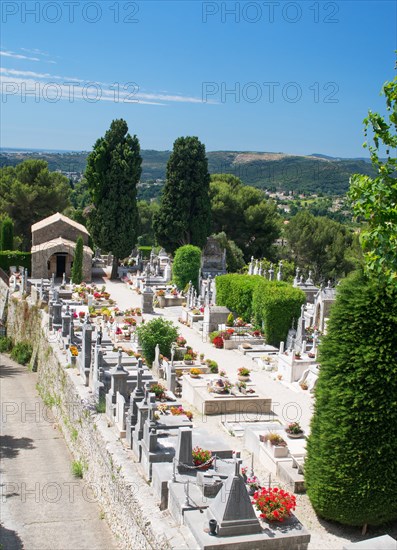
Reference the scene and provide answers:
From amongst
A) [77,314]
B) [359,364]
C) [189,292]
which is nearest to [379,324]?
[359,364]

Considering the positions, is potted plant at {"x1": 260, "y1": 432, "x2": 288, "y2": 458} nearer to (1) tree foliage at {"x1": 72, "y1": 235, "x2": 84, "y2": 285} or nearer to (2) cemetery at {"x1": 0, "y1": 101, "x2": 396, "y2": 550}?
(2) cemetery at {"x1": 0, "y1": 101, "x2": 396, "y2": 550}

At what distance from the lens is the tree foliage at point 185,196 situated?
41969 mm

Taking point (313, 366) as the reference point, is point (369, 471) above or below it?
above

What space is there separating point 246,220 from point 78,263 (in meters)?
18.1

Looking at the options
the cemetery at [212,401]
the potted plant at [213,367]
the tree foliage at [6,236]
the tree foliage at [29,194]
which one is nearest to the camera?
the cemetery at [212,401]

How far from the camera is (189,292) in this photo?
108 ft

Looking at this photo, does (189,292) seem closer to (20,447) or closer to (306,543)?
(20,447)

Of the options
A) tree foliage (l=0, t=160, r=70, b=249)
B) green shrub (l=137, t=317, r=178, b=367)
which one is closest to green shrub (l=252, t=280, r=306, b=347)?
green shrub (l=137, t=317, r=178, b=367)

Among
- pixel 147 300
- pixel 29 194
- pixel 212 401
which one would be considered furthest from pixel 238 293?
pixel 29 194

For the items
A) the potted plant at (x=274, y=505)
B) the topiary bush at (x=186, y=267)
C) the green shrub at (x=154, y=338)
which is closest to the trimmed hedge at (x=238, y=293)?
the topiary bush at (x=186, y=267)

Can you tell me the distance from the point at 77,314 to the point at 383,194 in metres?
19.9

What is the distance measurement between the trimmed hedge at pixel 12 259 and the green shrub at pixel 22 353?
10864 mm

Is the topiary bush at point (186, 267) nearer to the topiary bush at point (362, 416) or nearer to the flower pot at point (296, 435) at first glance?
the flower pot at point (296, 435)

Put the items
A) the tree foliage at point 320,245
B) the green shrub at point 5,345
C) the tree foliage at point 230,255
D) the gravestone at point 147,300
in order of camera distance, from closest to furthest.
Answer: the gravestone at point 147,300
the green shrub at point 5,345
the tree foliage at point 230,255
the tree foliage at point 320,245
